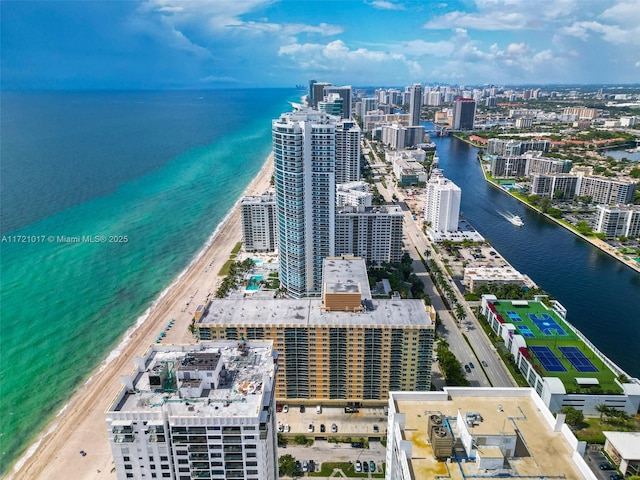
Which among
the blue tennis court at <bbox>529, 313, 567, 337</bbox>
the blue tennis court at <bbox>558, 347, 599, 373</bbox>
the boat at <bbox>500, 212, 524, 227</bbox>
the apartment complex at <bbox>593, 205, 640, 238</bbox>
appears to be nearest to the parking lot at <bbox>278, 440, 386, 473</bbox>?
the blue tennis court at <bbox>558, 347, 599, 373</bbox>

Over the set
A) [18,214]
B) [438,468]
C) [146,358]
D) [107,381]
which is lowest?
[107,381]

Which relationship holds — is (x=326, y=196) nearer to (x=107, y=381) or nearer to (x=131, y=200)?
(x=107, y=381)

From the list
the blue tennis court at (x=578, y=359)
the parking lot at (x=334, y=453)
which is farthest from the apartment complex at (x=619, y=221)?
the parking lot at (x=334, y=453)

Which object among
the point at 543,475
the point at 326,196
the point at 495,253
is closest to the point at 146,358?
the point at 543,475

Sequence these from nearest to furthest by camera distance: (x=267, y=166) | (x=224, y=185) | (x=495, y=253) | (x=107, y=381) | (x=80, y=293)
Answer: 1. (x=107, y=381)
2. (x=80, y=293)
3. (x=495, y=253)
4. (x=224, y=185)
5. (x=267, y=166)

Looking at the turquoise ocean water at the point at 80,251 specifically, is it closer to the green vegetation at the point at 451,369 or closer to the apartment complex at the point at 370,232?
the apartment complex at the point at 370,232

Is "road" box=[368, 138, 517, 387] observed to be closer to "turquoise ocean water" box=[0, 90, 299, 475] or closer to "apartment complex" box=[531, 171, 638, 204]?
"turquoise ocean water" box=[0, 90, 299, 475]

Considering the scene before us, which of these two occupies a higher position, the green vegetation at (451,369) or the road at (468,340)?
the green vegetation at (451,369)

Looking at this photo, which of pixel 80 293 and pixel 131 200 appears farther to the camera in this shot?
pixel 131 200
